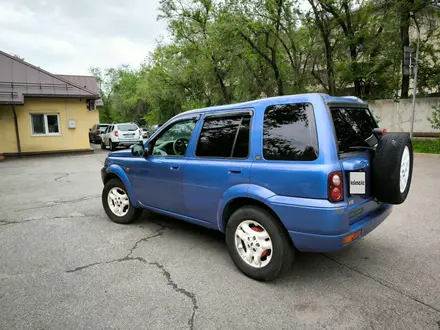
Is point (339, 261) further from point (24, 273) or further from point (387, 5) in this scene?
point (387, 5)

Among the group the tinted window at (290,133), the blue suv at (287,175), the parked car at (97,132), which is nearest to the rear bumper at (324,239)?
the blue suv at (287,175)

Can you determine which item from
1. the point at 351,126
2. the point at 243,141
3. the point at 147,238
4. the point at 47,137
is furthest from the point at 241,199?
the point at 47,137

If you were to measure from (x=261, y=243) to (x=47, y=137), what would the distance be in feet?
57.2

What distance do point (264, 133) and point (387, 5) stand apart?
53.5ft

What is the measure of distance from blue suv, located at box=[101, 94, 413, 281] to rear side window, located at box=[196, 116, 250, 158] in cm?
1

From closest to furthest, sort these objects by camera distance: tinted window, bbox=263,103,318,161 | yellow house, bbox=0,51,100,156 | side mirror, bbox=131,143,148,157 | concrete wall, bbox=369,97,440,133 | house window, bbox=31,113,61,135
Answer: tinted window, bbox=263,103,318,161 < side mirror, bbox=131,143,148,157 < yellow house, bbox=0,51,100,156 < concrete wall, bbox=369,97,440,133 < house window, bbox=31,113,61,135

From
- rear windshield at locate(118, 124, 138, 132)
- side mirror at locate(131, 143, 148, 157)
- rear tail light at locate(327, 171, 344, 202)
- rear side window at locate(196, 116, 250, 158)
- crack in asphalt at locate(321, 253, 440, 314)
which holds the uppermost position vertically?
rear windshield at locate(118, 124, 138, 132)

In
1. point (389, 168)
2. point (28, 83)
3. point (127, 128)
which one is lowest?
point (389, 168)

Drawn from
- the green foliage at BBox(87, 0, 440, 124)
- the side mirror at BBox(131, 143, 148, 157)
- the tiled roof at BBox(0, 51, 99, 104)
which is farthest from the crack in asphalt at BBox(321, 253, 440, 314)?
the tiled roof at BBox(0, 51, 99, 104)

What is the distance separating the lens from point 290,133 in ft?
9.56

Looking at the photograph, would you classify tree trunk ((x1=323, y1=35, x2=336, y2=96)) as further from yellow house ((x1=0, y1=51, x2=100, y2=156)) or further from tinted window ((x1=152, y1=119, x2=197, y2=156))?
tinted window ((x1=152, y1=119, x2=197, y2=156))

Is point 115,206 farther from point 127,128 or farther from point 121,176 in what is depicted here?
point 127,128

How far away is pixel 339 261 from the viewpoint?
140 inches

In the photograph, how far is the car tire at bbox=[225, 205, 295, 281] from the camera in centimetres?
292
